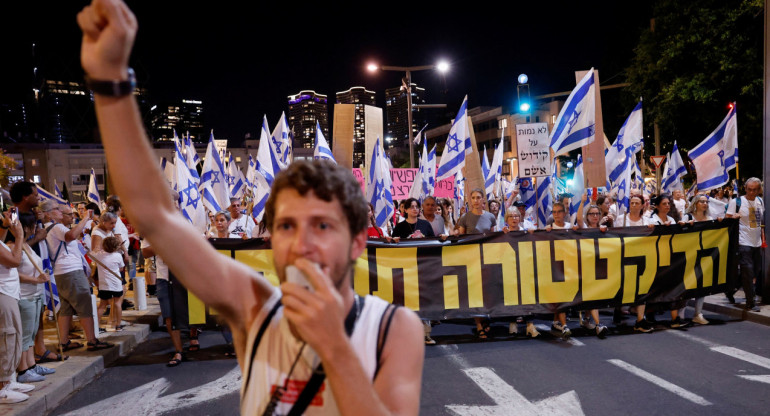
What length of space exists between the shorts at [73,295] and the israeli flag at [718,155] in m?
10.9

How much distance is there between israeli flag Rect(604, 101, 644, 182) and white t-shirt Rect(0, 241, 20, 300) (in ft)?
32.1

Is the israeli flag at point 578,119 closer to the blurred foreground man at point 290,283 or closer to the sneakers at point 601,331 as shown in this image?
the sneakers at point 601,331

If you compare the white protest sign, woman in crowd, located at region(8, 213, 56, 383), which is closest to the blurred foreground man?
woman in crowd, located at region(8, 213, 56, 383)

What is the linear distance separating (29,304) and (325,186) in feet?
21.0

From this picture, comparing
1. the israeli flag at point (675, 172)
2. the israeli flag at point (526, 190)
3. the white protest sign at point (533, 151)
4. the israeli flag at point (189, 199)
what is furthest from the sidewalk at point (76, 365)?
the israeli flag at point (675, 172)

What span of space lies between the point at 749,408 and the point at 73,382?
7.09m

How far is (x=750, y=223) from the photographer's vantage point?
8.86m

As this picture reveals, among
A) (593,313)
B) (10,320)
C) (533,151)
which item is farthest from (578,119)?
(10,320)

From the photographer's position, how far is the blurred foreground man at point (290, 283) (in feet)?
3.62

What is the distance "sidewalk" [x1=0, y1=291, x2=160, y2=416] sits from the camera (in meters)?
5.30

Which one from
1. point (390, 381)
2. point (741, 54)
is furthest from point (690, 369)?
point (741, 54)

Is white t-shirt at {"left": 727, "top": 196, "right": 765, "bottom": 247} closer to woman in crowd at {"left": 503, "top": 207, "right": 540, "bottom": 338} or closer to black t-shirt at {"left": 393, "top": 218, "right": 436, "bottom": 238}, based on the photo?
woman in crowd at {"left": 503, "top": 207, "right": 540, "bottom": 338}

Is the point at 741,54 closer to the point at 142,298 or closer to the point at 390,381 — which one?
the point at 142,298

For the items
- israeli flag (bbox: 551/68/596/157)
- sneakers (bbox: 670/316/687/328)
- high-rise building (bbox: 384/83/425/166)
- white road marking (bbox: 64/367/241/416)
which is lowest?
sneakers (bbox: 670/316/687/328)
